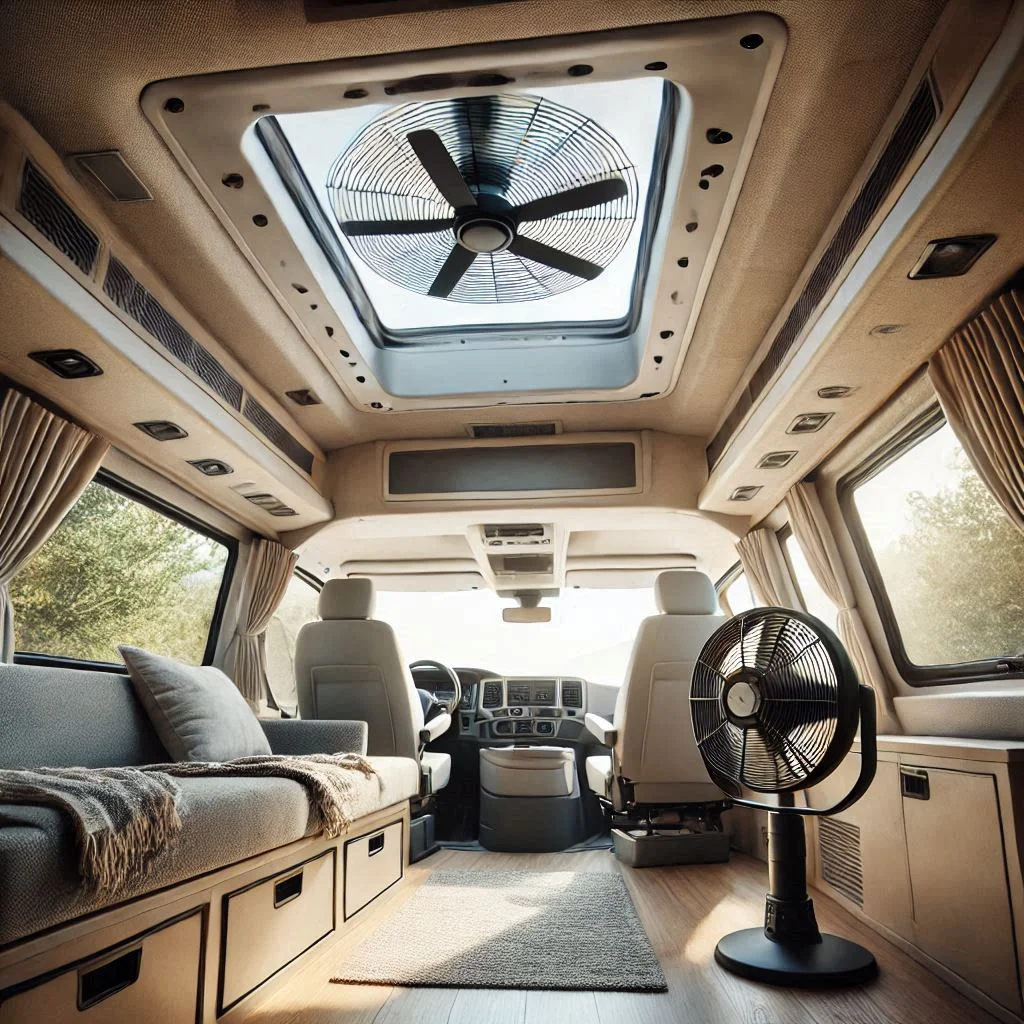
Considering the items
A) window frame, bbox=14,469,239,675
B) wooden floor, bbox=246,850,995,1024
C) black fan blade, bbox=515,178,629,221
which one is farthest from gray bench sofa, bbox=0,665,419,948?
black fan blade, bbox=515,178,629,221

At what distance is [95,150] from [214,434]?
1411 mm

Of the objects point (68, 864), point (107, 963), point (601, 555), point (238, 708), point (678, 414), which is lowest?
point (107, 963)

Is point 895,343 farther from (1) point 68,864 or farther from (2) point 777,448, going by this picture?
(1) point 68,864

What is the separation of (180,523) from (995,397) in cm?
388

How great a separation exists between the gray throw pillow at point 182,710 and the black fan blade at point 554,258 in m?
2.01

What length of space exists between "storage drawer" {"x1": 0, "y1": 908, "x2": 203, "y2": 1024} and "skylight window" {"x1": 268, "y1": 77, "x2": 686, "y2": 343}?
2.13 metres

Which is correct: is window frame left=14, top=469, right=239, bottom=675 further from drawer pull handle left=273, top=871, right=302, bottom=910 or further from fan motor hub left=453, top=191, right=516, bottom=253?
fan motor hub left=453, top=191, right=516, bottom=253

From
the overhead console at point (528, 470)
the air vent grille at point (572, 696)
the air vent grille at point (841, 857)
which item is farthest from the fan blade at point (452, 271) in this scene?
the air vent grille at point (572, 696)

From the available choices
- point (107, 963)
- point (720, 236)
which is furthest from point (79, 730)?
point (720, 236)

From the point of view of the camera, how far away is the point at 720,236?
109 inches

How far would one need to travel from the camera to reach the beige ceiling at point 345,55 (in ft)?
6.17

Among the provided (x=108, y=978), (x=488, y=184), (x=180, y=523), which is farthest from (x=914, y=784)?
Result: (x=180, y=523)

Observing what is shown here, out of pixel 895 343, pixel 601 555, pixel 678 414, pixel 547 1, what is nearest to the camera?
pixel 547 1

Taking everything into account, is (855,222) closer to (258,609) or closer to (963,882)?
(963,882)
